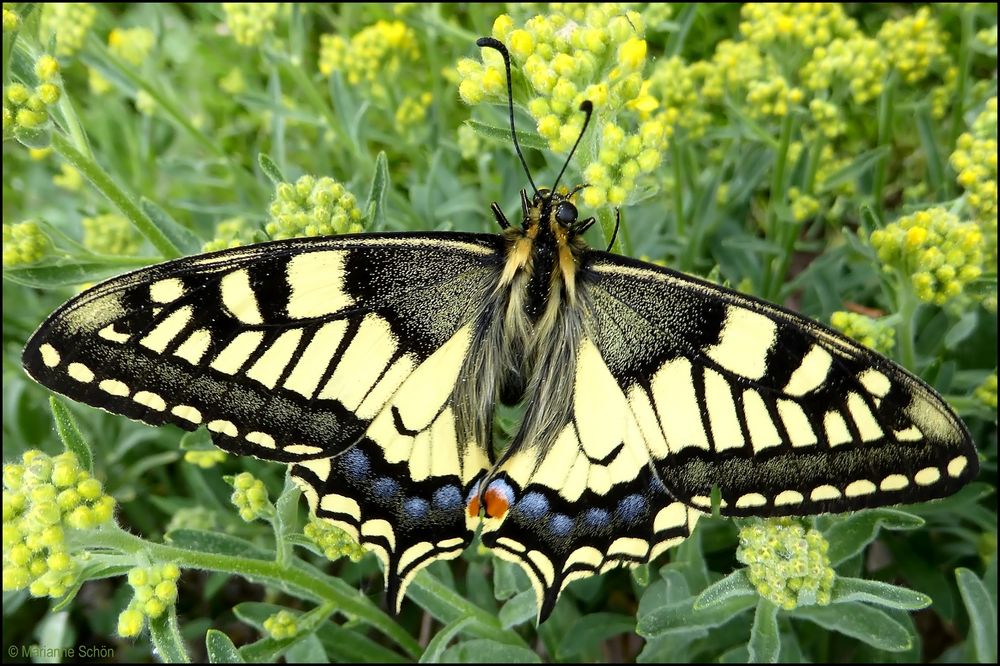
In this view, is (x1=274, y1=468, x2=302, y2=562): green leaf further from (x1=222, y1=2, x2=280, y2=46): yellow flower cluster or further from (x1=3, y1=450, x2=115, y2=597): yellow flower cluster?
(x1=222, y1=2, x2=280, y2=46): yellow flower cluster

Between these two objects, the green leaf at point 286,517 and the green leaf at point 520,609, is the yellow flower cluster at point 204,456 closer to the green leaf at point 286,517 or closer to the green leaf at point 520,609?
the green leaf at point 286,517

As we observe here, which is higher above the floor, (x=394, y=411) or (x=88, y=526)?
(x=394, y=411)

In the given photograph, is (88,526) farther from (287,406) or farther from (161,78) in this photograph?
(161,78)

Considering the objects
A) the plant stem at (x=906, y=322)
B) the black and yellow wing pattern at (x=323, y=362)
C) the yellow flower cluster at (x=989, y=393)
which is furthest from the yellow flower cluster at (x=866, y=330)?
the black and yellow wing pattern at (x=323, y=362)

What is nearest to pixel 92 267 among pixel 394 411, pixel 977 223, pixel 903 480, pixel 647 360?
pixel 394 411

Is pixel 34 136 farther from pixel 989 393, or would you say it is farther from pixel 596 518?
pixel 989 393
